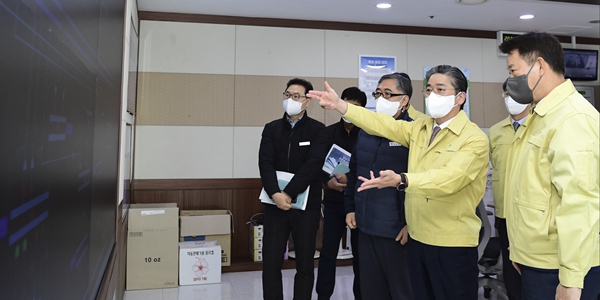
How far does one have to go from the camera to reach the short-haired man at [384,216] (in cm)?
225

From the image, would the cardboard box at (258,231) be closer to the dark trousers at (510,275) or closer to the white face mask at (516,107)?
the dark trousers at (510,275)

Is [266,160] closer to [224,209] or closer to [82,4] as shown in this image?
[224,209]

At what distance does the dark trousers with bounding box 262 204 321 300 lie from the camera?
9.07 ft

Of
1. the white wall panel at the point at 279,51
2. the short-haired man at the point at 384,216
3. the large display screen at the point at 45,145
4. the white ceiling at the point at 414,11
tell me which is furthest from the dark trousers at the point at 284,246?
the white ceiling at the point at 414,11

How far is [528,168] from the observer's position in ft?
5.01

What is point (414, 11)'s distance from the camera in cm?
429

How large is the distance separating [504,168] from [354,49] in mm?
2611

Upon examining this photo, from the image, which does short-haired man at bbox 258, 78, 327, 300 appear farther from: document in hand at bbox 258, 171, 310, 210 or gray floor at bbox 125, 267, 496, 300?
gray floor at bbox 125, 267, 496, 300

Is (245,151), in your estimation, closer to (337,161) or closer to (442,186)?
(337,161)

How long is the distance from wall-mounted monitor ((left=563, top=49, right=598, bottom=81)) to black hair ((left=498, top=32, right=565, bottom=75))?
14.2ft

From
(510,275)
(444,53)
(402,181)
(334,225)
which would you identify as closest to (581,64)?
(444,53)

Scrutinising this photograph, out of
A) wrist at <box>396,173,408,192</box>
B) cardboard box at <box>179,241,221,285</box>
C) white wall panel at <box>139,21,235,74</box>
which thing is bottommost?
cardboard box at <box>179,241,221,285</box>

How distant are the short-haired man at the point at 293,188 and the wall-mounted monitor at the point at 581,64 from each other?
161 inches

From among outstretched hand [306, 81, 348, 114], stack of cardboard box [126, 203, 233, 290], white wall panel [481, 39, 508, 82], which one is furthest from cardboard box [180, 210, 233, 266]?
white wall panel [481, 39, 508, 82]
